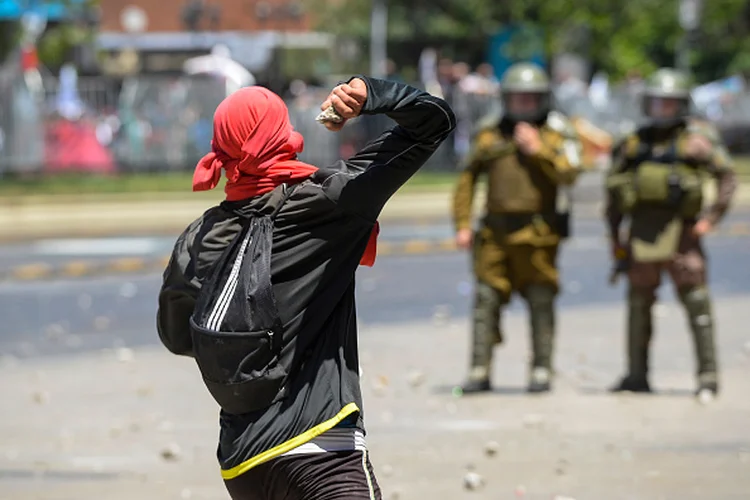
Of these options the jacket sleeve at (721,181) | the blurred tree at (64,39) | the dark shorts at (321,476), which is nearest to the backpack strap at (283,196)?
the dark shorts at (321,476)

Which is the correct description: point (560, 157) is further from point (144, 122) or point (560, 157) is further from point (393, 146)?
point (144, 122)

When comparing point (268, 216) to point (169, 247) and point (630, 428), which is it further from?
point (169, 247)

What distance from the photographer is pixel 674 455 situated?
23.0 feet

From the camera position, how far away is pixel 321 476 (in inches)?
152

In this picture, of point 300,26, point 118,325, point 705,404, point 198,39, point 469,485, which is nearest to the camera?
point 469,485

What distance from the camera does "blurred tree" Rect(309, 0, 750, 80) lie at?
33781mm

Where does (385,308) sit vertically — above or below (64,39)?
below

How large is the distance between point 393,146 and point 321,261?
358mm

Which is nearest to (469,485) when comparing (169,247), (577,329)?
(577,329)

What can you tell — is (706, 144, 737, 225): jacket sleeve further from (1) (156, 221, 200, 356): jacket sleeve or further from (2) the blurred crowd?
(2) the blurred crowd

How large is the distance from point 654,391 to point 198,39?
46.7 m

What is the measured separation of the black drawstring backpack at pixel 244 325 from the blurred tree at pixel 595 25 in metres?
28.6

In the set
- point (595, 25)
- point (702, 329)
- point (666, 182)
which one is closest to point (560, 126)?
point (666, 182)

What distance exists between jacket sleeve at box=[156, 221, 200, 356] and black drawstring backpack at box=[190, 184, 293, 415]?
14 centimetres
